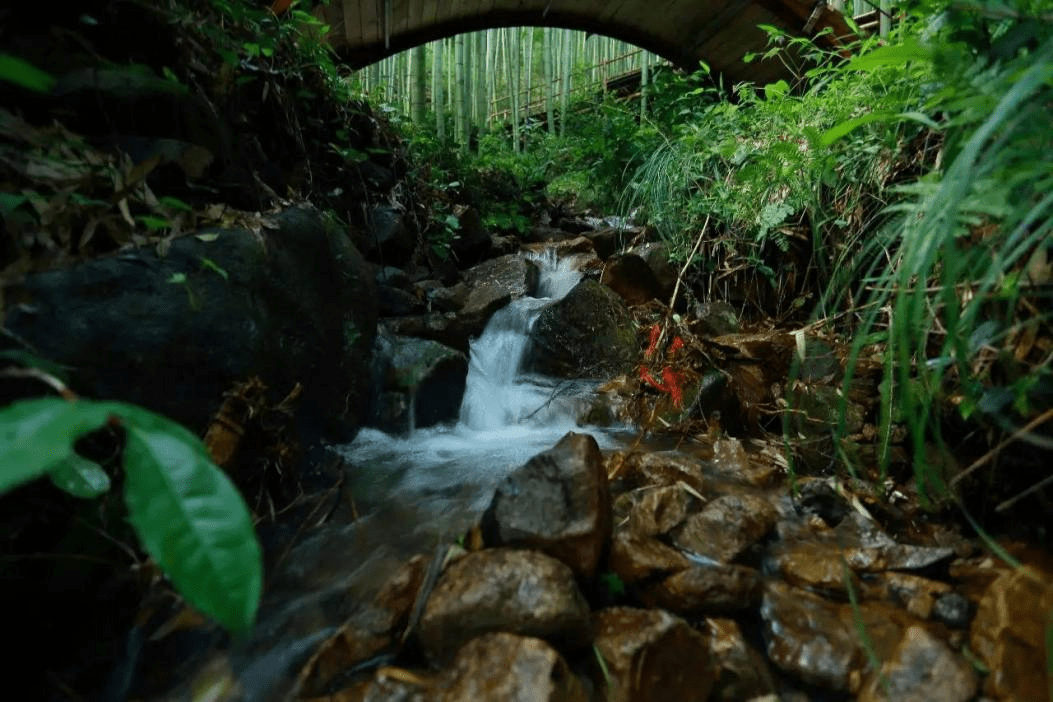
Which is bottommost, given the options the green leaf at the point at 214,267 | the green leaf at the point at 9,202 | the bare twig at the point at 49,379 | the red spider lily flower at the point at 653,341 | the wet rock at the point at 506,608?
the wet rock at the point at 506,608

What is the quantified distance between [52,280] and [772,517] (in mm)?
2453

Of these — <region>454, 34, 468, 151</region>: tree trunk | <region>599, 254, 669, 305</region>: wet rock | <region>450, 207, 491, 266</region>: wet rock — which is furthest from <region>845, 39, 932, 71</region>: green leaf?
<region>454, 34, 468, 151</region>: tree trunk

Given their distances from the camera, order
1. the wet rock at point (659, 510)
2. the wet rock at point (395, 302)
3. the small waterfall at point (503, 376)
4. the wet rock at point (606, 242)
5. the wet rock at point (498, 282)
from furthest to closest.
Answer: the wet rock at point (606, 242) < the wet rock at point (498, 282) < the wet rock at point (395, 302) < the small waterfall at point (503, 376) < the wet rock at point (659, 510)

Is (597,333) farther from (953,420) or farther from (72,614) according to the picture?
(72,614)

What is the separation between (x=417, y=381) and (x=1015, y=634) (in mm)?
2728

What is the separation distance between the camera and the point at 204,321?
1856 millimetres

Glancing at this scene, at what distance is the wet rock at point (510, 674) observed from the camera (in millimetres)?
1166

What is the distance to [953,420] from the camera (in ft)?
5.52

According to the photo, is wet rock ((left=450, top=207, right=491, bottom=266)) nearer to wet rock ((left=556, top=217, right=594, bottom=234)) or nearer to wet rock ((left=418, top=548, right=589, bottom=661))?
wet rock ((left=556, top=217, right=594, bottom=234))

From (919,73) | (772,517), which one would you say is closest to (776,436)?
(772,517)

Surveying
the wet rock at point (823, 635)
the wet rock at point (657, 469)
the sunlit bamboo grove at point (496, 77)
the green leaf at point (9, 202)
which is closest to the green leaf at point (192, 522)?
the green leaf at point (9, 202)

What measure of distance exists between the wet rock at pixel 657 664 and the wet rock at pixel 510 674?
0.31 ft

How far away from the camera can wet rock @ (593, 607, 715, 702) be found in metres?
1.29

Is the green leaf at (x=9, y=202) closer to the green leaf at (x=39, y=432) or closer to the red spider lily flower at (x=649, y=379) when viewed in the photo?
the green leaf at (x=39, y=432)
